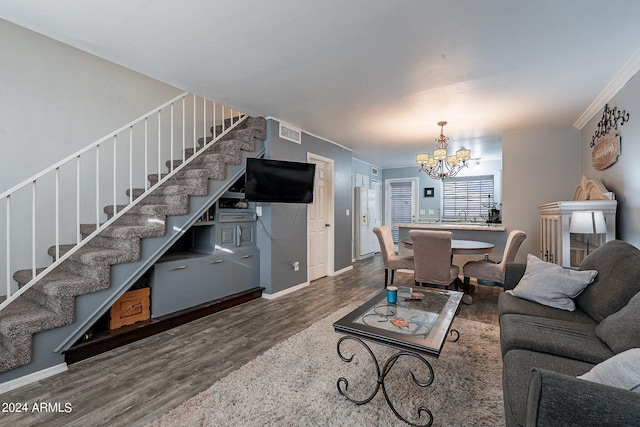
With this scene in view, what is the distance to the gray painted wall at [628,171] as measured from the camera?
2.52 metres

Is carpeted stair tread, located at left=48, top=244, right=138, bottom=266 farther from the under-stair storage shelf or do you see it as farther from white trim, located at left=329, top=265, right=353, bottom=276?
white trim, located at left=329, top=265, right=353, bottom=276

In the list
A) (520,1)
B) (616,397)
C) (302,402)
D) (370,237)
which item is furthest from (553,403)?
(370,237)

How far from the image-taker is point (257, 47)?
224 cm

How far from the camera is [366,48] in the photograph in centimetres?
224

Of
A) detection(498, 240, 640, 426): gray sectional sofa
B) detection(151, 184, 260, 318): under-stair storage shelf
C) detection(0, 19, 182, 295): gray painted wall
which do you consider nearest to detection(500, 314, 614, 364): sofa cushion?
detection(498, 240, 640, 426): gray sectional sofa

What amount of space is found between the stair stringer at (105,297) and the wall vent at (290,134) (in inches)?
48.3

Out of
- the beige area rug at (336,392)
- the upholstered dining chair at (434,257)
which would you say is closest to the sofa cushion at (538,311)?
the beige area rug at (336,392)

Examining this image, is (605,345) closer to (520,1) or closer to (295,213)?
(520,1)

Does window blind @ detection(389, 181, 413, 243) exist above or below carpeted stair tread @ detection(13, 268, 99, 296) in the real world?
above

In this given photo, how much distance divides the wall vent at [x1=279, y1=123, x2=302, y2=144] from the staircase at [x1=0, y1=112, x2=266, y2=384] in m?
0.57

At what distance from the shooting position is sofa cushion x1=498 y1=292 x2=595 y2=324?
197 centimetres

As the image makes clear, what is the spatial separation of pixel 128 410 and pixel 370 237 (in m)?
6.44

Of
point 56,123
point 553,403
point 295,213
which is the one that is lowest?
point 553,403

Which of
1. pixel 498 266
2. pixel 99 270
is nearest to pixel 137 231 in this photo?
pixel 99 270
